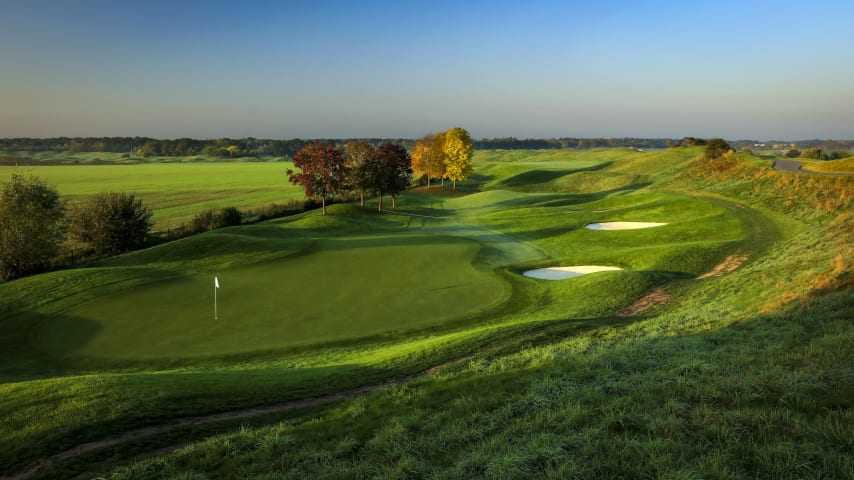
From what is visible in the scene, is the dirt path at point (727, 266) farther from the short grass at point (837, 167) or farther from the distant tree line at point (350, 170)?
the distant tree line at point (350, 170)

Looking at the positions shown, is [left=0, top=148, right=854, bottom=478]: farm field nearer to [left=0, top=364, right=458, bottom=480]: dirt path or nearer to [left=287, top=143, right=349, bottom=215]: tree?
[left=0, top=364, right=458, bottom=480]: dirt path

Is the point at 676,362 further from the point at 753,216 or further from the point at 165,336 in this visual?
the point at 753,216

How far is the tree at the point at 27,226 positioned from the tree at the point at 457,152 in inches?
2372

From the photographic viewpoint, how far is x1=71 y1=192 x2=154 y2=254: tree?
1540 inches

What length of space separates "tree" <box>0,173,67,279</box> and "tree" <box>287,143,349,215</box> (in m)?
22.6

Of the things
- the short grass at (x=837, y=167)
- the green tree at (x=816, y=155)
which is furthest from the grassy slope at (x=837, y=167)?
the green tree at (x=816, y=155)

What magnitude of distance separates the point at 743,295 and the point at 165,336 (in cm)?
2361

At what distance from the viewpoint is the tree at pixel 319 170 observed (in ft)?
171

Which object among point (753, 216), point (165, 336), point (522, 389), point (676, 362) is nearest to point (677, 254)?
point (753, 216)

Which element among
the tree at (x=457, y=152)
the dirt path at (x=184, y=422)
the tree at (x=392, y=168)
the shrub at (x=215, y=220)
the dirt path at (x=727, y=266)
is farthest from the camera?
the tree at (x=457, y=152)

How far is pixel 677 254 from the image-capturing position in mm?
27688

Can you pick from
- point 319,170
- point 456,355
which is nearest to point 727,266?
point 456,355

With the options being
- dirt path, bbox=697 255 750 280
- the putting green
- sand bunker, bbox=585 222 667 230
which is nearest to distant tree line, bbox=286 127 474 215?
the putting green

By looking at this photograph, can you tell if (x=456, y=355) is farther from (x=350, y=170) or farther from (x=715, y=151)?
(x=715, y=151)
